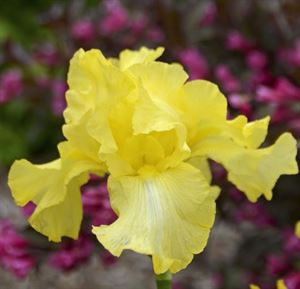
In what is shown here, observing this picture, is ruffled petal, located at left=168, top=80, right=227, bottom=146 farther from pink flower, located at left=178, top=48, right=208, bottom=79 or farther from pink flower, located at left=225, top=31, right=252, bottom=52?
pink flower, located at left=225, top=31, right=252, bottom=52

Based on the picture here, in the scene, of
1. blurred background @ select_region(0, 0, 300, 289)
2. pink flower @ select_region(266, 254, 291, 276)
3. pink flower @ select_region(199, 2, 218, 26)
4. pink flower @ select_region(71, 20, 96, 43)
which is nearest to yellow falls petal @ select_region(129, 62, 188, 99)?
blurred background @ select_region(0, 0, 300, 289)

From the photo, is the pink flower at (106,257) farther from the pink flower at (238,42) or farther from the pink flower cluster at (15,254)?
the pink flower at (238,42)

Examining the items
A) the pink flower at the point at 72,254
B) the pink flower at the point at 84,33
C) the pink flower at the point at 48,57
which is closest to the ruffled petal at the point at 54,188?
the pink flower at the point at 72,254

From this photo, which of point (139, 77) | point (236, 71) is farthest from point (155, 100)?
point (236, 71)

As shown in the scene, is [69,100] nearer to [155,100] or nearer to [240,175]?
[155,100]

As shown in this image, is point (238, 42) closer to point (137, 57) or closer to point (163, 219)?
point (137, 57)
